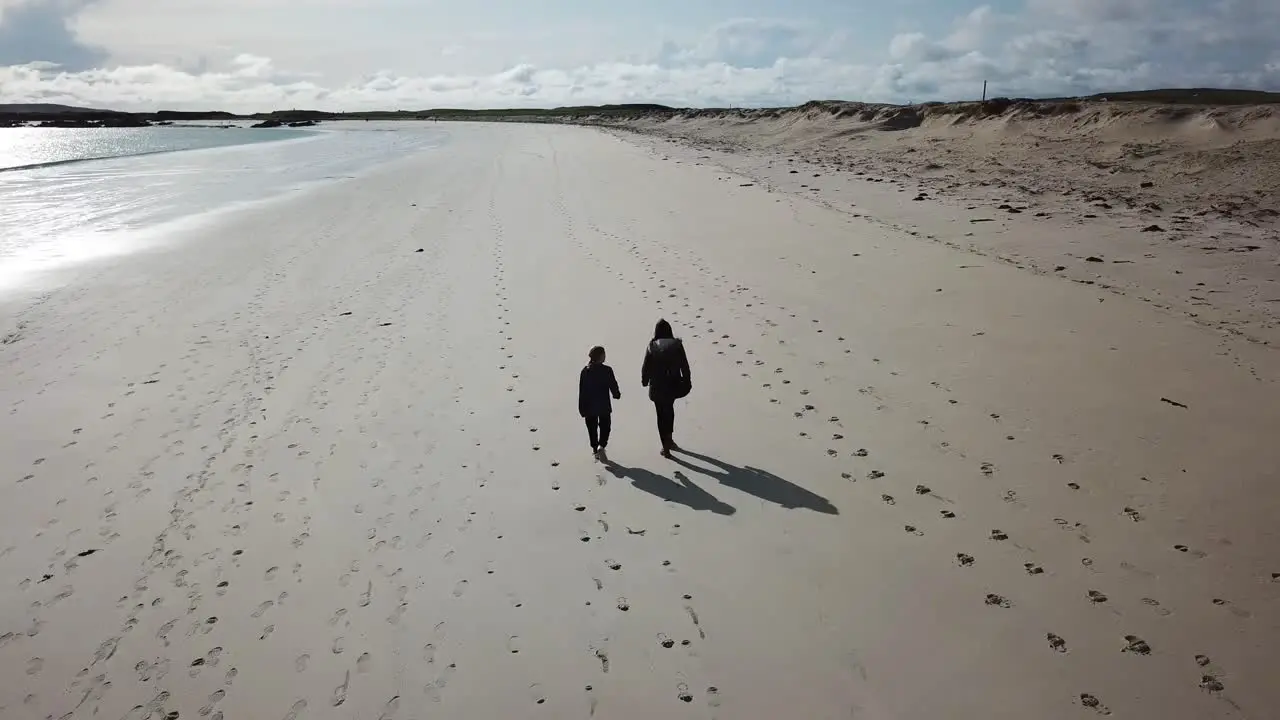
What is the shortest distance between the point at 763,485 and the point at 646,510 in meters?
1.25

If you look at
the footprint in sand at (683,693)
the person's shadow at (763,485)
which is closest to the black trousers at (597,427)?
the person's shadow at (763,485)

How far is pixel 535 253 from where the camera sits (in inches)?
692

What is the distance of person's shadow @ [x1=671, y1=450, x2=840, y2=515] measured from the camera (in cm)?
683

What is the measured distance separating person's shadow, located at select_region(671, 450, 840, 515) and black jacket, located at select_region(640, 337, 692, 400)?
2.68 feet

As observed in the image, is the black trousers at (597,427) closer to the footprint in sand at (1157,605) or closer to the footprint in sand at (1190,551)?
the footprint in sand at (1157,605)

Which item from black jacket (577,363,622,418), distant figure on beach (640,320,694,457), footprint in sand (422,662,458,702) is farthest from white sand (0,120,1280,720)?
distant figure on beach (640,320,694,457)

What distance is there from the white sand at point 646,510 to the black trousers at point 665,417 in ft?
0.94

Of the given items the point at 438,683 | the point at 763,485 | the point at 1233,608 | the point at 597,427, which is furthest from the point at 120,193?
the point at 1233,608

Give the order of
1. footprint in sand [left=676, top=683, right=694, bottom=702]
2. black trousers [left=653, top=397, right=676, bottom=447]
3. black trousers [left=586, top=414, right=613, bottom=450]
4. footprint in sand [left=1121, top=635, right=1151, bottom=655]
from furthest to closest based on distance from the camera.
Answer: black trousers [left=586, top=414, right=613, bottom=450] → black trousers [left=653, top=397, right=676, bottom=447] → footprint in sand [left=1121, top=635, right=1151, bottom=655] → footprint in sand [left=676, top=683, right=694, bottom=702]

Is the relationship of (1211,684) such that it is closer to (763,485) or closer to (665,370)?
(763,485)

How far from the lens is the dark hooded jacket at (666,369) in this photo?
24.7 feet

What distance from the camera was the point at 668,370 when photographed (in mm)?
7547

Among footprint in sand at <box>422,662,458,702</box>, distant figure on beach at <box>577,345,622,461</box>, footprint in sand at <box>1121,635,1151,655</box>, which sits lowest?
footprint in sand at <box>422,662,458,702</box>

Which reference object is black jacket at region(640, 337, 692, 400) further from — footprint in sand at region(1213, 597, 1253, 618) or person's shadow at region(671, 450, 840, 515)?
footprint in sand at region(1213, 597, 1253, 618)
